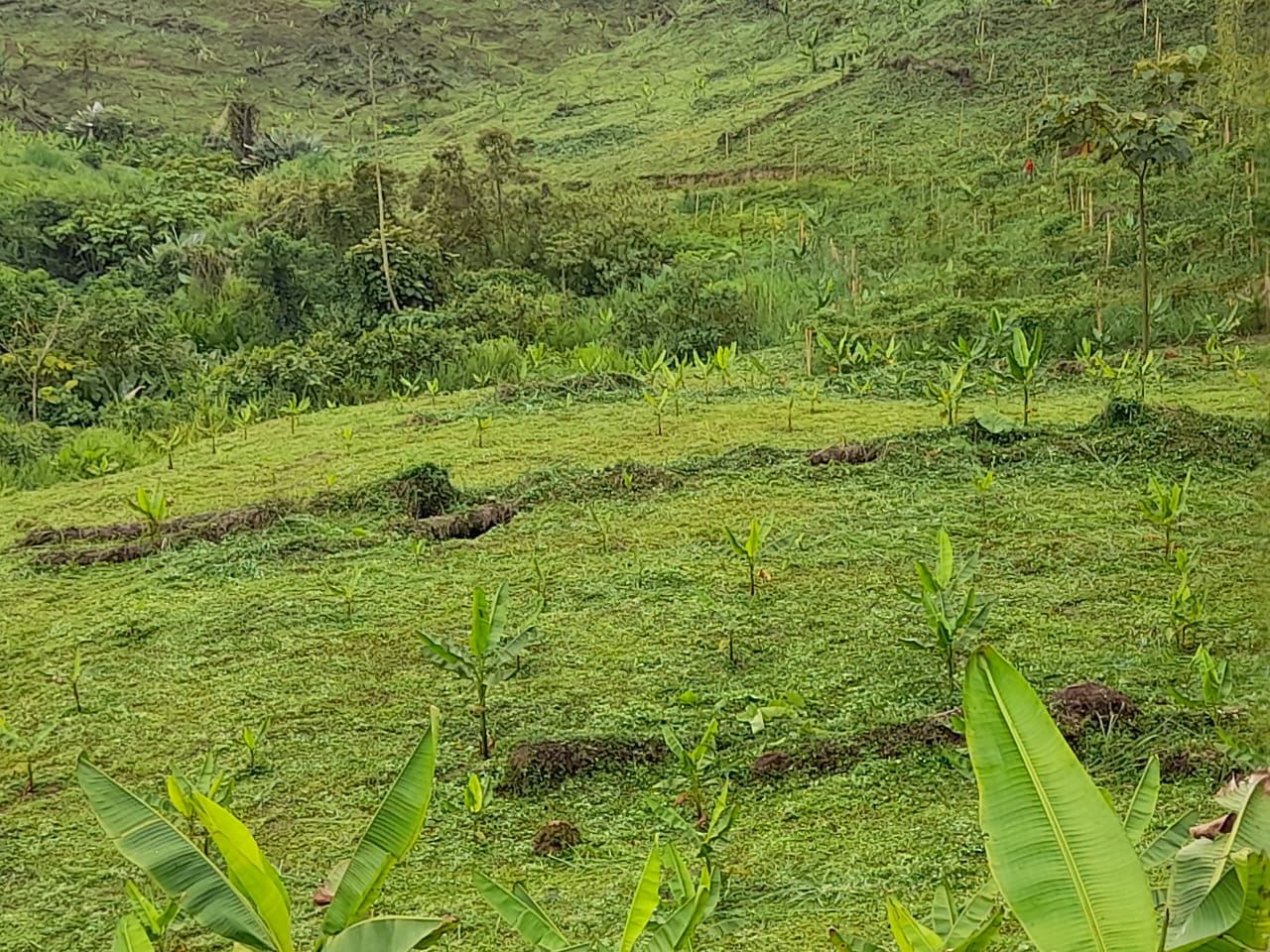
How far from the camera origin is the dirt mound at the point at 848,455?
3297 mm

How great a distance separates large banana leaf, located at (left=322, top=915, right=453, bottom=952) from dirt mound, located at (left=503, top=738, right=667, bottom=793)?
1015 mm

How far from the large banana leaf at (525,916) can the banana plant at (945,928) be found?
→ 0.61 feet

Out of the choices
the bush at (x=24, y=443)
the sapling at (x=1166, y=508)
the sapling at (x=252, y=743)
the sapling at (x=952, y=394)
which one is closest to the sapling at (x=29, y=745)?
the sapling at (x=252, y=743)

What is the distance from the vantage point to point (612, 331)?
6.14m

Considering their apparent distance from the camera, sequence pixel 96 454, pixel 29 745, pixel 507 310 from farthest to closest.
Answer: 1. pixel 507 310
2. pixel 96 454
3. pixel 29 745

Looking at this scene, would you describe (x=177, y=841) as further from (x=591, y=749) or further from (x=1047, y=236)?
(x=1047, y=236)

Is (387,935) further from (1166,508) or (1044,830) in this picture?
(1166,508)

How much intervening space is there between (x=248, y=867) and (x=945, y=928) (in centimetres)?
46

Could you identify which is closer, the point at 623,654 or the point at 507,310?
the point at 623,654

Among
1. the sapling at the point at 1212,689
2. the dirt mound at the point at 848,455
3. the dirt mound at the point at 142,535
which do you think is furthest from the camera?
the dirt mound at the point at 848,455

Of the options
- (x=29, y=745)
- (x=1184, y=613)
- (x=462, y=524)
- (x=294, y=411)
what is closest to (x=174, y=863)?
(x=29, y=745)

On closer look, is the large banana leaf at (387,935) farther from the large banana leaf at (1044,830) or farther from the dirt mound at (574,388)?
the dirt mound at (574,388)

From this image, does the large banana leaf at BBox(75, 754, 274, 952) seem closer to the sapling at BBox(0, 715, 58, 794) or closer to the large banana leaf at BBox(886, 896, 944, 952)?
the large banana leaf at BBox(886, 896, 944, 952)

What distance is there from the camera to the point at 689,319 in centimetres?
595
